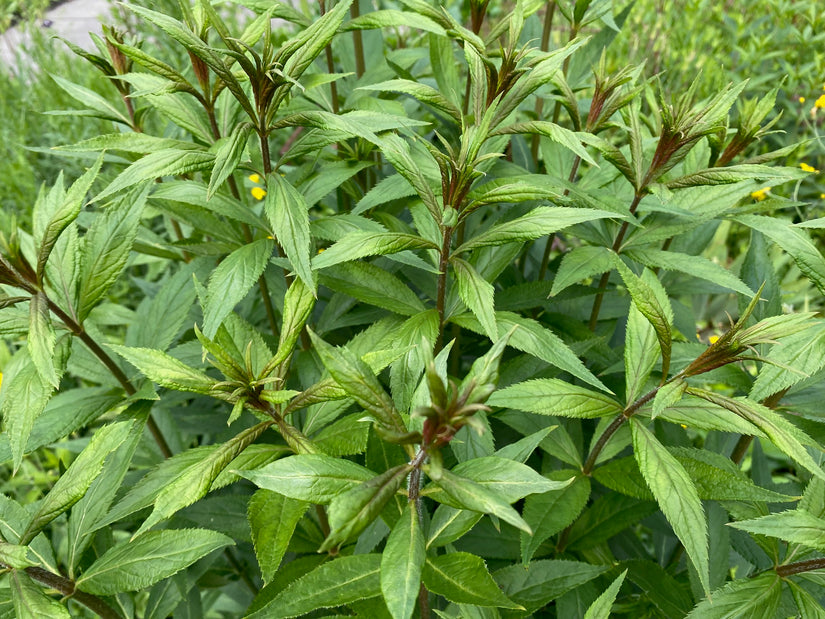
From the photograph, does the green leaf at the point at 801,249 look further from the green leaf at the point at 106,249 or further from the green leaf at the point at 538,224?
the green leaf at the point at 106,249

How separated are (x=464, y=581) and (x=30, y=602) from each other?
68 centimetres

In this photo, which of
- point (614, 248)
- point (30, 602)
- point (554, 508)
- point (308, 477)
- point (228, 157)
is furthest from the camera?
point (614, 248)

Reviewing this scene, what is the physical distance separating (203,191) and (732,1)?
5512mm

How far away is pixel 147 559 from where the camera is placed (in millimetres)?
1096

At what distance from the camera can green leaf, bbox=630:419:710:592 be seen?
98 centimetres

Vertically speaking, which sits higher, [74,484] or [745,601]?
[74,484]

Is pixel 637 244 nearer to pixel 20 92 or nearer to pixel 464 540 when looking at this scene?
pixel 464 540

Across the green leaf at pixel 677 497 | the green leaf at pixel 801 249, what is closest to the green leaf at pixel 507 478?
the green leaf at pixel 677 497

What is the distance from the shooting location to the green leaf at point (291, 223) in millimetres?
1069

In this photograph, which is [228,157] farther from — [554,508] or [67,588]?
[554,508]

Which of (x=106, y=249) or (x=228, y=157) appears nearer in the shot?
(x=228, y=157)

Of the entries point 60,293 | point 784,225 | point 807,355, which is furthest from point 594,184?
point 60,293

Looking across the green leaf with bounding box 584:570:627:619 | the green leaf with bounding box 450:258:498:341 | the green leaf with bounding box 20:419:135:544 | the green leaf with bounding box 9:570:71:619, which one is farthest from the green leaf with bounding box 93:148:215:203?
the green leaf with bounding box 584:570:627:619

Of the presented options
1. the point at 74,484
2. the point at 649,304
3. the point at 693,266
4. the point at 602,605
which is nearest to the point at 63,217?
the point at 74,484
